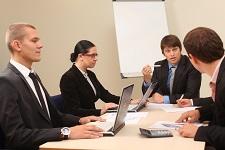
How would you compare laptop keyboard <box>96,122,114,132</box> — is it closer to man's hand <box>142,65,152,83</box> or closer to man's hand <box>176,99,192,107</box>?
man's hand <box>176,99,192,107</box>

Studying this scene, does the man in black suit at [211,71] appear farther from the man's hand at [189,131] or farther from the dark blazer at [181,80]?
the dark blazer at [181,80]

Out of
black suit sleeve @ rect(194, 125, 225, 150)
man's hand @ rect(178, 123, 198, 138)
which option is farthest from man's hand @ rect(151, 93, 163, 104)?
black suit sleeve @ rect(194, 125, 225, 150)

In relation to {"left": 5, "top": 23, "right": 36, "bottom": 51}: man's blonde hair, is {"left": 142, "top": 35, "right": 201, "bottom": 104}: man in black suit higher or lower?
lower

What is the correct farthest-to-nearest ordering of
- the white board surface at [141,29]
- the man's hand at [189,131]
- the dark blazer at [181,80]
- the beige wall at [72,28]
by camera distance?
the beige wall at [72,28] < the white board surface at [141,29] < the dark blazer at [181,80] < the man's hand at [189,131]

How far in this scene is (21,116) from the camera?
75.5 inches

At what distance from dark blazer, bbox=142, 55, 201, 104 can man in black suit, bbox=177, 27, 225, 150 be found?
1215 mm

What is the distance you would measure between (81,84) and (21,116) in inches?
45.1

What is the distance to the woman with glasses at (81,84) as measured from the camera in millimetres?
2867

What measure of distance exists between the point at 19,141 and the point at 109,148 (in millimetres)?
528

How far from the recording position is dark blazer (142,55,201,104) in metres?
3.11

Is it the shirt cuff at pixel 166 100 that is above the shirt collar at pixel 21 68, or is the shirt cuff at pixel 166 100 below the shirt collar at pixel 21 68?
below

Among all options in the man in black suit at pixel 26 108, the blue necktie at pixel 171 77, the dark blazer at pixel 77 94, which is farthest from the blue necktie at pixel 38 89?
the blue necktie at pixel 171 77

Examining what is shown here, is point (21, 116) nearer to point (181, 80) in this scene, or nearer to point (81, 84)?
point (81, 84)

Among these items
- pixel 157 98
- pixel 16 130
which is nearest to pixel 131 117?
pixel 157 98
